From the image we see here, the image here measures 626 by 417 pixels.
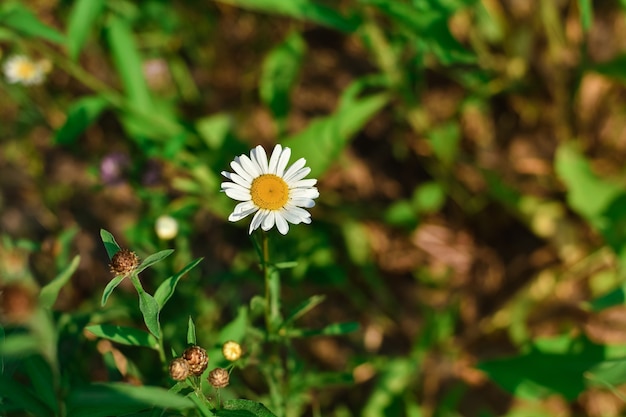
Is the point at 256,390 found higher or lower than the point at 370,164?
lower

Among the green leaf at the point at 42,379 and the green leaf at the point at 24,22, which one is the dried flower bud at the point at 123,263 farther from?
the green leaf at the point at 24,22

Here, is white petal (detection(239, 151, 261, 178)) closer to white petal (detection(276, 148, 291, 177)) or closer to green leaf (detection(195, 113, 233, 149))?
white petal (detection(276, 148, 291, 177))

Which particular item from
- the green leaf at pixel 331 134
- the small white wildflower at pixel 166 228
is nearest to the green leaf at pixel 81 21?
the small white wildflower at pixel 166 228

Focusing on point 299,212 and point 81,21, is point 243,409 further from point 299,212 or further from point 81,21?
point 81,21

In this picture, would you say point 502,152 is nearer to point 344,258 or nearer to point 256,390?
point 344,258

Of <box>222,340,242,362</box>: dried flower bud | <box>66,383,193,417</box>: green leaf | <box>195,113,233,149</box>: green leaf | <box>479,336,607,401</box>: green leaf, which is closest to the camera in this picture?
<box>66,383,193,417</box>: green leaf

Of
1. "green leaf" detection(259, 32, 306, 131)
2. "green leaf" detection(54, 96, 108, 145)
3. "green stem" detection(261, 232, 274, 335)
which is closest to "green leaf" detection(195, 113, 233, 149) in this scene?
"green leaf" detection(259, 32, 306, 131)

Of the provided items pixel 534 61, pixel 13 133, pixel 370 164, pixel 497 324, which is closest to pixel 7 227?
pixel 13 133
